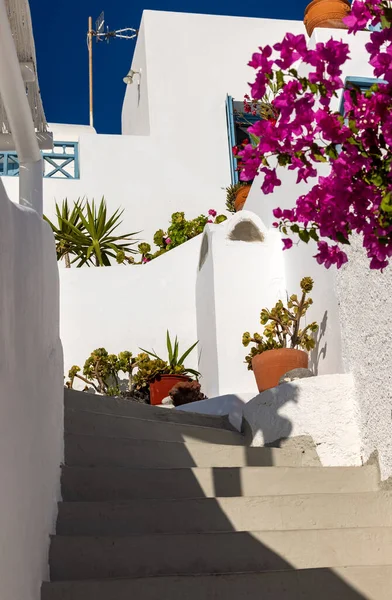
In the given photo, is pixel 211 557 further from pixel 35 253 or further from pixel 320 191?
pixel 320 191

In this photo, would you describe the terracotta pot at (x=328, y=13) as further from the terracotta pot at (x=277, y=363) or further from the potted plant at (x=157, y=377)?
the potted plant at (x=157, y=377)

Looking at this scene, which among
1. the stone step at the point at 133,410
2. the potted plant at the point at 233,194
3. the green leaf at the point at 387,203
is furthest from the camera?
the potted plant at the point at 233,194

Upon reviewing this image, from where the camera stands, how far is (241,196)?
35.8 ft

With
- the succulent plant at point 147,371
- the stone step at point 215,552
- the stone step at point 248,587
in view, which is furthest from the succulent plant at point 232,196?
the stone step at point 248,587

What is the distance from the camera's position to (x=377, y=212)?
236cm

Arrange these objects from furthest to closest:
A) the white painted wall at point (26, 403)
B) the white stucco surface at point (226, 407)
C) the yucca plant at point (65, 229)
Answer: the yucca plant at point (65, 229)
the white stucco surface at point (226, 407)
the white painted wall at point (26, 403)

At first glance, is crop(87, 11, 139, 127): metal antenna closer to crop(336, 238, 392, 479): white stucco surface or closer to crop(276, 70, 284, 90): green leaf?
crop(336, 238, 392, 479): white stucco surface

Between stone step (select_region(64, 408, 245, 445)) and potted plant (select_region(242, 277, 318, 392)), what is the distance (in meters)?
1.04

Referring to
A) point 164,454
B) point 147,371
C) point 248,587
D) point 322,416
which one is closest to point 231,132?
point 147,371

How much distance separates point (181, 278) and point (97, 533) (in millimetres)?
5112

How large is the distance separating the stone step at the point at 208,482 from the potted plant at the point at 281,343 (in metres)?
1.68

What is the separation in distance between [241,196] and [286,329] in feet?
14.1

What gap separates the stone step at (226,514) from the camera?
4129 mm

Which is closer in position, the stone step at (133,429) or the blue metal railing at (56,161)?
the stone step at (133,429)
